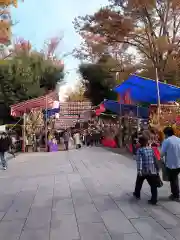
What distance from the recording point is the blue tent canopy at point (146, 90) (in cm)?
1290

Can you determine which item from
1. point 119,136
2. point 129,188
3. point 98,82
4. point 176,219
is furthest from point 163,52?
point 176,219

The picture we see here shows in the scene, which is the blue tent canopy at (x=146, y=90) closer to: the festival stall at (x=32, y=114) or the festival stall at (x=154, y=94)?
the festival stall at (x=154, y=94)

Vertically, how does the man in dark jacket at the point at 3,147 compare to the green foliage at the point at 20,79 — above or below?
below

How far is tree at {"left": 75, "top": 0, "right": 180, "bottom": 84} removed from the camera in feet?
63.1

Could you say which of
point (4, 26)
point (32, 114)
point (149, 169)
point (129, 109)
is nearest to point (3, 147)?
point (4, 26)

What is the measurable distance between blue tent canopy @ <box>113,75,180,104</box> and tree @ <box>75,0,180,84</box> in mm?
5152

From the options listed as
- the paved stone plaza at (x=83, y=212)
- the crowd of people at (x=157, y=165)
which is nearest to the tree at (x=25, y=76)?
the paved stone plaza at (x=83, y=212)

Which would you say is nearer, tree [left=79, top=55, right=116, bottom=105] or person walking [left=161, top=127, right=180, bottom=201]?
person walking [left=161, top=127, right=180, bottom=201]

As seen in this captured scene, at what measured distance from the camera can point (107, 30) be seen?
19781 millimetres

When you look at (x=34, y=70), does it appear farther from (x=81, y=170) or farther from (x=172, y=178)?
(x=172, y=178)

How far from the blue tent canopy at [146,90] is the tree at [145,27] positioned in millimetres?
5152

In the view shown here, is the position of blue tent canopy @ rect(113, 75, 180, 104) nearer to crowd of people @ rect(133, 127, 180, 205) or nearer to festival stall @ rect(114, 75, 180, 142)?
festival stall @ rect(114, 75, 180, 142)

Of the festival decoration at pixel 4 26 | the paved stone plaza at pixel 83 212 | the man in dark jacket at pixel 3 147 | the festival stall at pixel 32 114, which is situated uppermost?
the festival decoration at pixel 4 26

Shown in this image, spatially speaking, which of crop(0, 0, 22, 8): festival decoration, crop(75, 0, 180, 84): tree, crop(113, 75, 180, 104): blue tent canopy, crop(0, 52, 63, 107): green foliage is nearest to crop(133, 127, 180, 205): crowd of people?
crop(0, 0, 22, 8): festival decoration
